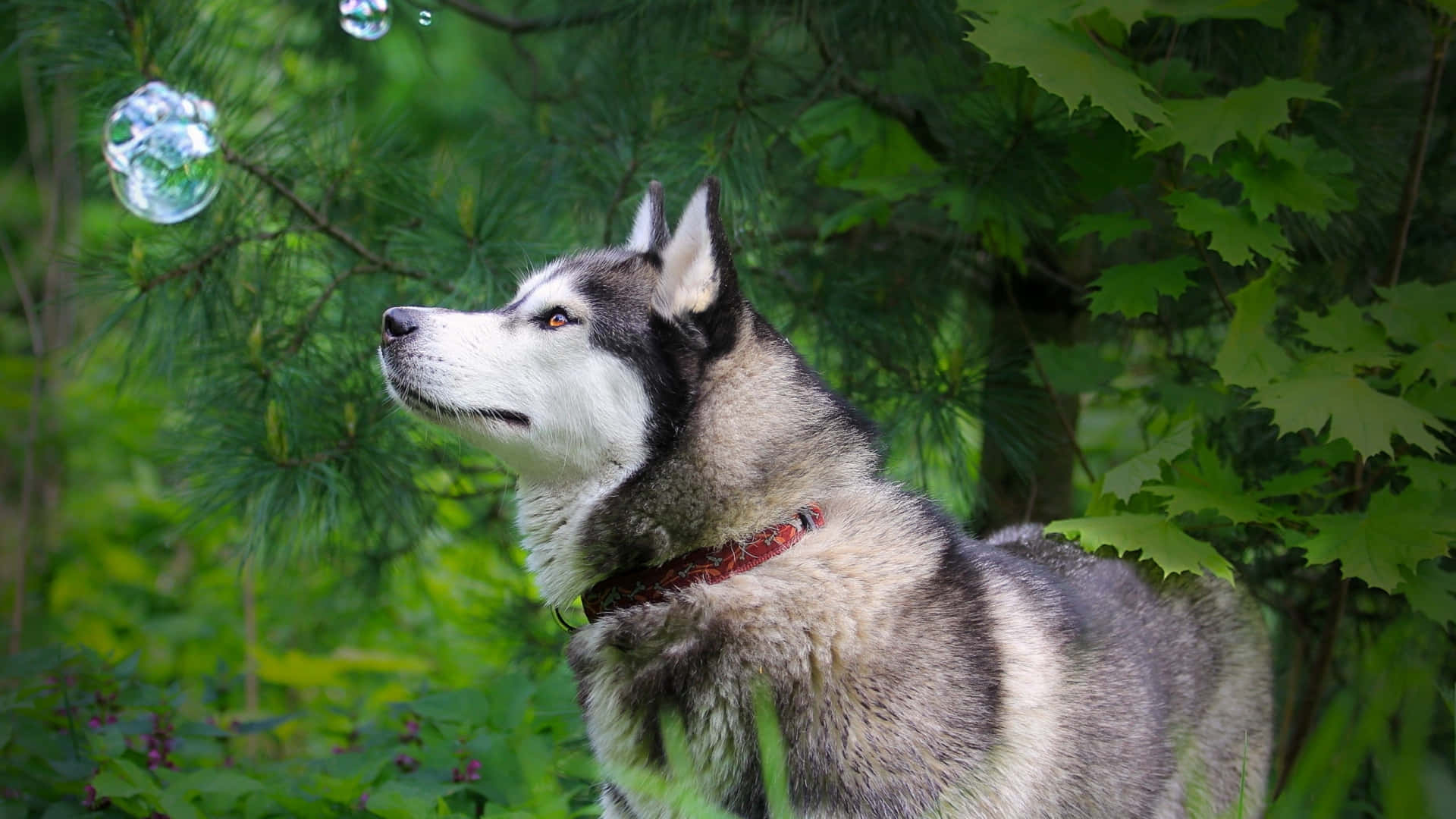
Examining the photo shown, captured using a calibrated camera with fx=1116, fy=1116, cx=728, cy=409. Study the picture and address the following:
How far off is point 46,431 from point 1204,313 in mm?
5944

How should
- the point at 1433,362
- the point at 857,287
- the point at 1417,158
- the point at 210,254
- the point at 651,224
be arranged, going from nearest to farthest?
the point at 1433,362, the point at 651,224, the point at 1417,158, the point at 210,254, the point at 857,287

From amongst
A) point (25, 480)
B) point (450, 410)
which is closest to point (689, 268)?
point (450, 410)

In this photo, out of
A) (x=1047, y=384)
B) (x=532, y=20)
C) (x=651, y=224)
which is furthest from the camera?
(x=532, y=20)

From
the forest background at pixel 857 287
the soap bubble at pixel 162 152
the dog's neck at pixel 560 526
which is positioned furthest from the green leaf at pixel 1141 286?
the soap bubble at pixel 162 152

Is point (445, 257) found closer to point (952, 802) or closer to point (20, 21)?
point (20, 21)

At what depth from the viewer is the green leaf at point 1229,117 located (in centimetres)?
248

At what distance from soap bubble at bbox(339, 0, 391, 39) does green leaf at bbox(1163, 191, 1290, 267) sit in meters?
2.25

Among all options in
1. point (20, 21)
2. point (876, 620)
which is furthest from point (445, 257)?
point (876, 620)

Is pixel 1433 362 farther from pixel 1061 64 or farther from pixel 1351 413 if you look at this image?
pixel 1061 64

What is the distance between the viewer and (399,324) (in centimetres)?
233

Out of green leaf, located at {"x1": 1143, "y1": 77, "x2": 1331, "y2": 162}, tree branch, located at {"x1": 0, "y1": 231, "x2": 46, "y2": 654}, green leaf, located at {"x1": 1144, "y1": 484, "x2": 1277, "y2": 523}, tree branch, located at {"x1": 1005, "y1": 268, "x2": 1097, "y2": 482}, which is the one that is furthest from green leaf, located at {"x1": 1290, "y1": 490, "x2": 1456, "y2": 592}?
tree branch, located at {"x1": 0, "y1": 231, "x2": 46, "y2": 654}

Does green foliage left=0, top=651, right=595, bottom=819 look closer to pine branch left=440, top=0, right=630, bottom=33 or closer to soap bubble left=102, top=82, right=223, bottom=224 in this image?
soap bubble left=102, top=82, right=223, bottom=224

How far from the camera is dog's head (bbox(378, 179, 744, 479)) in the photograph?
2.27 m

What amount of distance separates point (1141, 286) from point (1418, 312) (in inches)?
24.2
